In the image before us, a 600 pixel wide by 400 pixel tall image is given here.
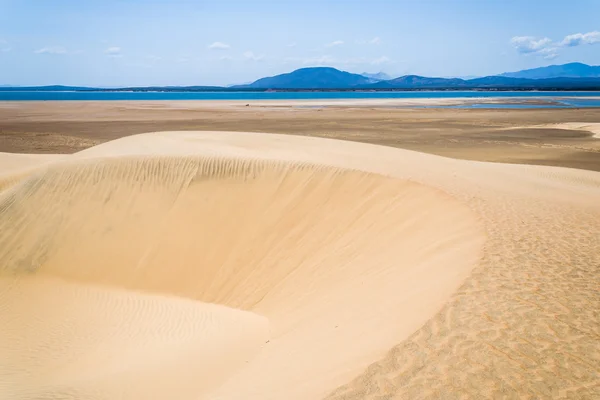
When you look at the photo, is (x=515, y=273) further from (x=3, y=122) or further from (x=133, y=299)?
(x=3, y=122)

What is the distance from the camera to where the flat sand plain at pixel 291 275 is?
525cm

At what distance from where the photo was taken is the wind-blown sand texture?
525 centimetres

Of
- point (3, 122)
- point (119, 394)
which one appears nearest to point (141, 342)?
point (119, 394)

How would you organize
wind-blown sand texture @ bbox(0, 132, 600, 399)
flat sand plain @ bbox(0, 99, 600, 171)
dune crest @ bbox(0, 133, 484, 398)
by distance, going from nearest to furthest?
wind-blown sand texture @ bbox(0, 132, 600, 399) < dune crest @ bbox(0, 133, 484, 398) < flat sand plain @ bbox(0, 99, 600, 171)

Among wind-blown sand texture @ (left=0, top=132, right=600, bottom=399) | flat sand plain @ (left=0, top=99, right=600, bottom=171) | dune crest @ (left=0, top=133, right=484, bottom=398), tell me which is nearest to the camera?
wind-blown sand texture @ (left=0, top=132, right=600, bottom=399)

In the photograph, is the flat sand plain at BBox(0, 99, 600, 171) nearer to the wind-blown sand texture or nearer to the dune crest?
the wind-blown sand texture

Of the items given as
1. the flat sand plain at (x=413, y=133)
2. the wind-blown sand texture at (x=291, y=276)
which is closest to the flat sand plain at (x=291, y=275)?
the wind-blown sand texture at (x=291, y=276)

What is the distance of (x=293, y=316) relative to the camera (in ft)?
27.3

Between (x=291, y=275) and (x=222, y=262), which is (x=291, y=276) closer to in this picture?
(x=291, y=275)

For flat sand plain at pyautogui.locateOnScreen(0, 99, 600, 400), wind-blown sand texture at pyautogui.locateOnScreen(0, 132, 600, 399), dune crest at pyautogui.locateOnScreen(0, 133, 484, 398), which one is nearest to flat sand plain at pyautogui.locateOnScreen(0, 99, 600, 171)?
flat sand plain at pyautogui.locateOnScreen(0, 99, 600, 400)

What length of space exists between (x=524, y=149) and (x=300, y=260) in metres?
23.0

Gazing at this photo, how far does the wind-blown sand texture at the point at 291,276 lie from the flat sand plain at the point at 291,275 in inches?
→ 1.5

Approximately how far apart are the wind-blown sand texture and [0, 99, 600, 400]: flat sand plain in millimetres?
39

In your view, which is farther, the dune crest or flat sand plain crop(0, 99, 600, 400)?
the dune crest
